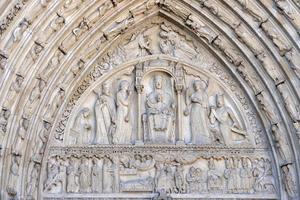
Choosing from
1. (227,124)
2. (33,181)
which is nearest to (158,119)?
(227,124)

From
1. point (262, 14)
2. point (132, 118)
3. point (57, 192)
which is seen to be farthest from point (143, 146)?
point (262, 14)

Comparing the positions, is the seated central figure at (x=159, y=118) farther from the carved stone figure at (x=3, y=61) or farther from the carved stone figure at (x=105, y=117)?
the carved stone figure at (x=3, y=61)

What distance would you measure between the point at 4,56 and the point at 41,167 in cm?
165

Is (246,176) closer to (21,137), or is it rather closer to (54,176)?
(54,176)

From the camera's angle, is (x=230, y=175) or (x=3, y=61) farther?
(x=230, y=175)

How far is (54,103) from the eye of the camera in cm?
816

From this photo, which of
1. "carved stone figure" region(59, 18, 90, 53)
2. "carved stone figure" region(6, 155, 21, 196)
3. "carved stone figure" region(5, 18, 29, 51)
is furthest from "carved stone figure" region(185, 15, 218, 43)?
"carved stone figure" region(6, 155, 21, 196)

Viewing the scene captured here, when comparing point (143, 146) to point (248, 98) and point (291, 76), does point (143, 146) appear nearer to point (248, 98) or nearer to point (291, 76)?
point (248, 98)

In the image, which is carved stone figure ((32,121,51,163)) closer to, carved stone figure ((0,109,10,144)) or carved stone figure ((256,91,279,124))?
carved stone figure ((0,109,10,144))

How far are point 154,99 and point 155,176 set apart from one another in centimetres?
116

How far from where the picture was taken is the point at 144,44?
8.79 meters

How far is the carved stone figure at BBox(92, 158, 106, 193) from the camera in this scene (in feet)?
26.5

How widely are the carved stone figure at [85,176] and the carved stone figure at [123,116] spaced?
1.70 ft

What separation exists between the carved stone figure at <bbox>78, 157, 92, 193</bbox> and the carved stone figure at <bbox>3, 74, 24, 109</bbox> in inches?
53.5
